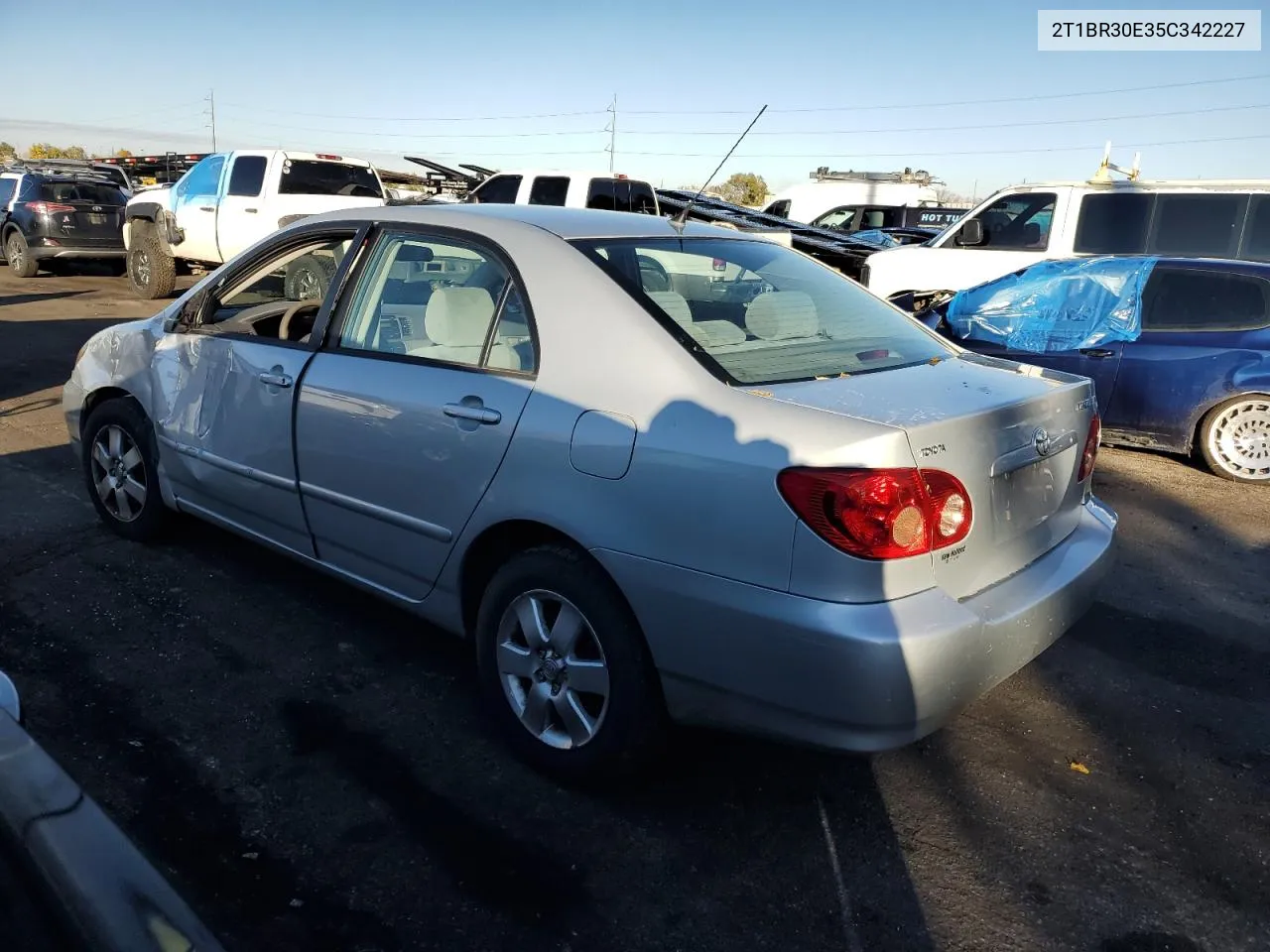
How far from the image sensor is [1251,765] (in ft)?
10.5

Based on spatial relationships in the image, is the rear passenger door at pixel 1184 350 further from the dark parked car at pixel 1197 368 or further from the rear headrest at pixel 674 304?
the rear headrest at pixel 674 304

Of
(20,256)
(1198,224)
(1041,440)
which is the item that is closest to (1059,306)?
(1198,224)

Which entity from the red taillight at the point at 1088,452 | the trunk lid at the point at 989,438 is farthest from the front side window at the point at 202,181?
the red taillight at the point at 1088,452

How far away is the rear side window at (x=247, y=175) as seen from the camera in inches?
518

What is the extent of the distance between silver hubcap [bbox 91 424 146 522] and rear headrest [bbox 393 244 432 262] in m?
1.81

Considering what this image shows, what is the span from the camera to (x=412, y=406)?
315cm

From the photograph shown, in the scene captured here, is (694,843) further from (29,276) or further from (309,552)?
(29,276)

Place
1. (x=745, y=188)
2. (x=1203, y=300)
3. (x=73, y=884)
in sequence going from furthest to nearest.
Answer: (x=745, y=188), (x=1203, y=300), (x=73, y=884)

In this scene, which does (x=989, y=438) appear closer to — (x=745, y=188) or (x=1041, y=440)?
(x=1041, y=440)

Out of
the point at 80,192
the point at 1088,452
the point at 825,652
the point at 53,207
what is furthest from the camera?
the point at 80,192

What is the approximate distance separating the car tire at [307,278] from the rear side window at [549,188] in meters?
8.71

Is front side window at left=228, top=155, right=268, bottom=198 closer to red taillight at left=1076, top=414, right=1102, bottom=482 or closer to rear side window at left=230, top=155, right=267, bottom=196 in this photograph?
rear side window at left=230, top=155, right=267, bottom=196

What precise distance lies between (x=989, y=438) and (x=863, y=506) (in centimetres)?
50

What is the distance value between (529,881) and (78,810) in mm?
1449
